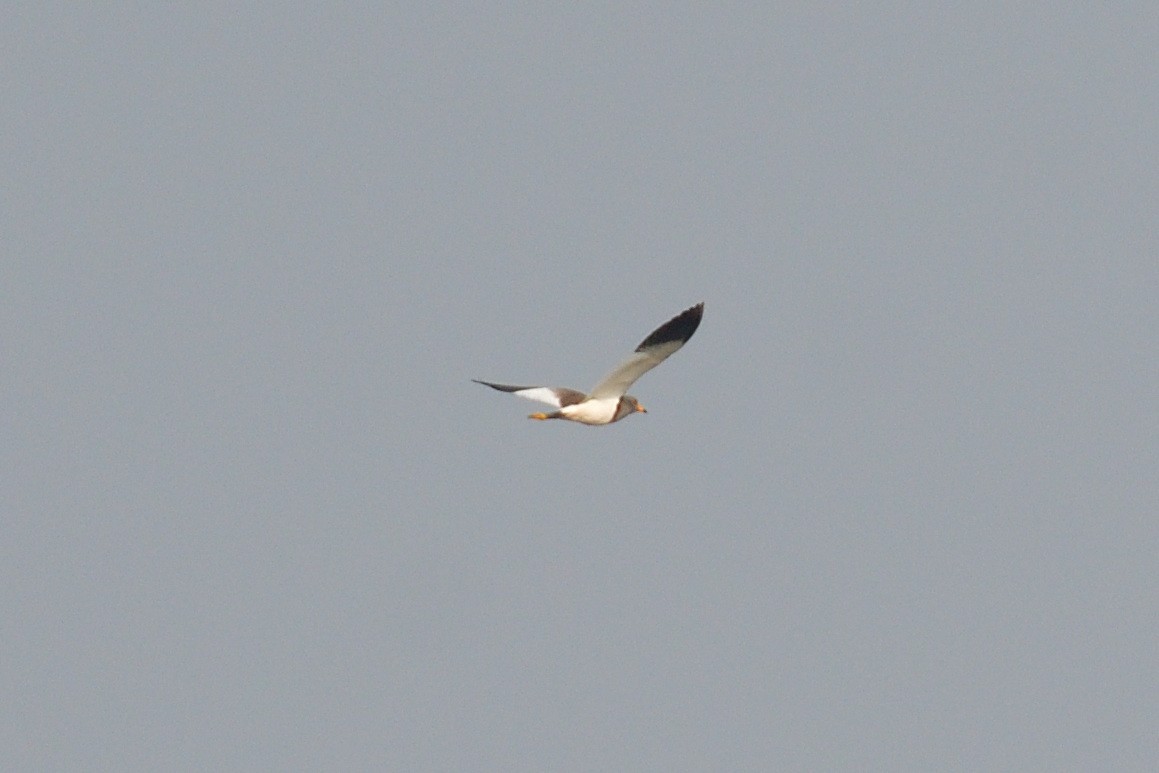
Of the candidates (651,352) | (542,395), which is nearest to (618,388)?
(651,352)

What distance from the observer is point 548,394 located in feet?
112

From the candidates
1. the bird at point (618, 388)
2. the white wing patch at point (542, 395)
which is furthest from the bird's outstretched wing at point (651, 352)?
the white wing patch at point (542, 395)

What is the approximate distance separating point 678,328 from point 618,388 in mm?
2208

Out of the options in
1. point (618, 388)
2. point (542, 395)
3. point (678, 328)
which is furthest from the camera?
point (618, 388)

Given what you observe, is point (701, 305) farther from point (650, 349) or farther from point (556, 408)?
point (556, 408)

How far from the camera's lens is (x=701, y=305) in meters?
33.5

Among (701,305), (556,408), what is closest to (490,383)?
(556,408)

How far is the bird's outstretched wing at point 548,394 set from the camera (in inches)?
1330

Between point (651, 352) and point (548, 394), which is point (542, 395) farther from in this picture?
point (651, 352)

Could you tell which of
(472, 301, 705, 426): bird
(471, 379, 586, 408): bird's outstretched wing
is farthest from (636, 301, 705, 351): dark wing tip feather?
(471, 379, 586, 408): bird's outstretched wing

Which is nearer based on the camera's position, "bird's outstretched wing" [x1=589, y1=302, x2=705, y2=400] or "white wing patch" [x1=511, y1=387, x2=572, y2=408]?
"bird's outstretched wing" [x1=589, y1=302, x2=705, y2=400]

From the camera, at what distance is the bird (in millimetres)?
33625

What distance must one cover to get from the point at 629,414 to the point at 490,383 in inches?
134

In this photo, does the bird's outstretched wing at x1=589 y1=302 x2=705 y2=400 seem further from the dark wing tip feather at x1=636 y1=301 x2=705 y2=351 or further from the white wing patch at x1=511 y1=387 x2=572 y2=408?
the white wing patch at x1=511 y1=387 x2=572 y2=408
